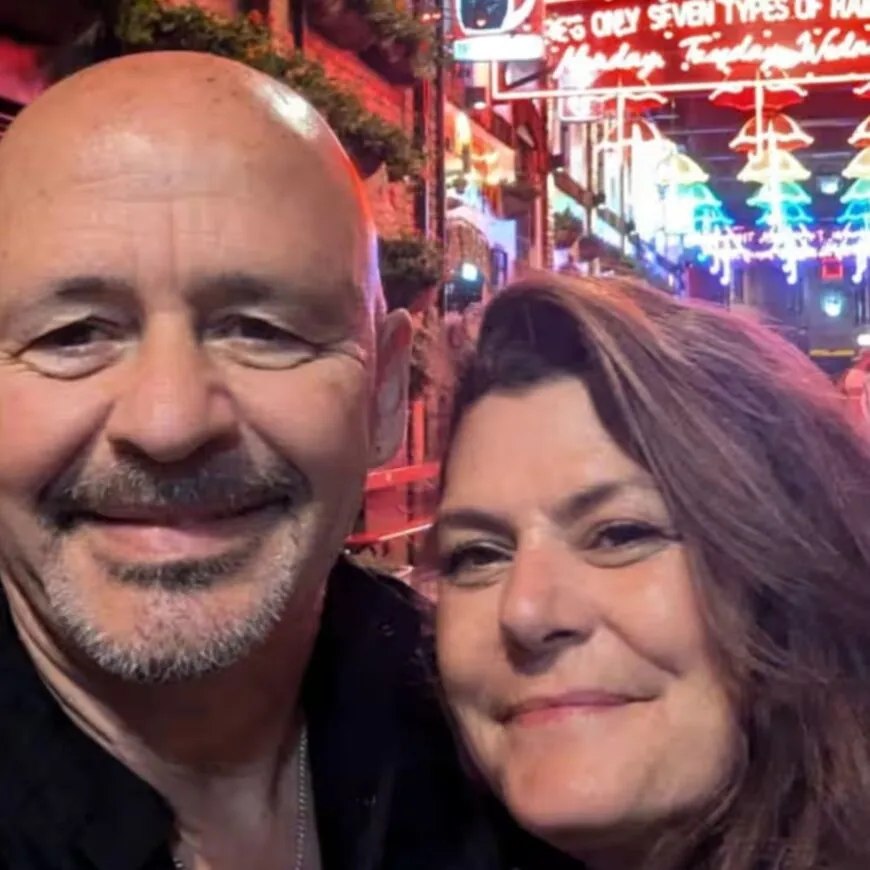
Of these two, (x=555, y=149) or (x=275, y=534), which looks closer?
(x=275, y=534)

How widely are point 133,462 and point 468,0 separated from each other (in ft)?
17.9

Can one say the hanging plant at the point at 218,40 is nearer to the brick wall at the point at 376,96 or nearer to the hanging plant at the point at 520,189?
the brick wall at the point at 376,96

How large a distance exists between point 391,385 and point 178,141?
1.36 feet

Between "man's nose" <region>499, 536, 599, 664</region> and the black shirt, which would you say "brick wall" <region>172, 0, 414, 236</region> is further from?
"man's nose" <region>499, 536, 599, 664</region>

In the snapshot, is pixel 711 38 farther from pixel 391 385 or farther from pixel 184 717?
pixel 184 717

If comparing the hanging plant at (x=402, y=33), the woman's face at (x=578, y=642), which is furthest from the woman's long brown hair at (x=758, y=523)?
the hanging plant at (x=402, y=33)

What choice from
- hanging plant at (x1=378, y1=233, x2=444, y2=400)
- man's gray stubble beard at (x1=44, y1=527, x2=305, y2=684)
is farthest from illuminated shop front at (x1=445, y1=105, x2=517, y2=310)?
man's gray stubble beard at (x1=44, y1=527, x2=305, y2=684)

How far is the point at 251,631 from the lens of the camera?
4.30ft

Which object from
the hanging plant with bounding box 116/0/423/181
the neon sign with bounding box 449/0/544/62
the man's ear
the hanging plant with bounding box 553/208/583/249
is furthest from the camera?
the hanging plant with bounding box 553/208/583/249

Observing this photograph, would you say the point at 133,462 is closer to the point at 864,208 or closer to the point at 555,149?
the point at 555,149

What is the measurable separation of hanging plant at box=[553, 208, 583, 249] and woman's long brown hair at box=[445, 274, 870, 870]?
919 cm

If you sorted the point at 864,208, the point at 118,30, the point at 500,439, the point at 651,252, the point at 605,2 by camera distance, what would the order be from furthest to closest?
the point at 651,252 → the point at 864,208 → the point at 605,2 → the point at 118,30 → the point at 500,439

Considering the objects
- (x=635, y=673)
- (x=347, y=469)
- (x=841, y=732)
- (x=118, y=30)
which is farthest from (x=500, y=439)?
(x=118, y=30)

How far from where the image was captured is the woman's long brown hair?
4.33 ft
